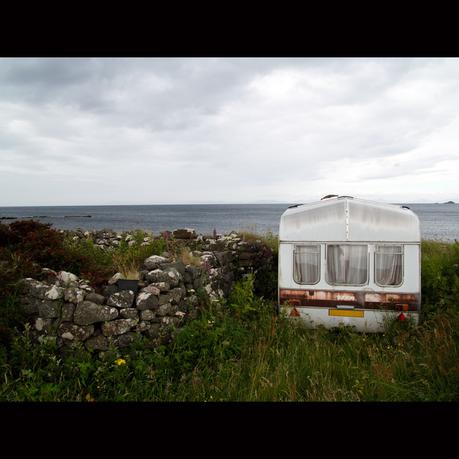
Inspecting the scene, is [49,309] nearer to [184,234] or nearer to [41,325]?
[41,325]

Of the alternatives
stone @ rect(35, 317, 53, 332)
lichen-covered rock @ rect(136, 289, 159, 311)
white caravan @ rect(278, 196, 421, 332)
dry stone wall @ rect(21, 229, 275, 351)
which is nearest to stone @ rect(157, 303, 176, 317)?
dry stone wall @ rect(21, 229, 275, 351)

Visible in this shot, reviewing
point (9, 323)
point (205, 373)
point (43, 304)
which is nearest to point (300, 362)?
point (205, 373)

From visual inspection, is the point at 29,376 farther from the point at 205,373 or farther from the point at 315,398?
the point at 315,398

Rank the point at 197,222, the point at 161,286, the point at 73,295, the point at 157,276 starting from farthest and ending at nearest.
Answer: the point at 197,222 → the point at 157,276 → the point at 161,286 → the point at 73,295

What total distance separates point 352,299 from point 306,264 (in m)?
1.17

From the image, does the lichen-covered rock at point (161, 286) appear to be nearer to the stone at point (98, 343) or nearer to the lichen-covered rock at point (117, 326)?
the lichen-covered rock at point (117, 326)

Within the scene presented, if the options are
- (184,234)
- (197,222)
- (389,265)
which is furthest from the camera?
(197,222)

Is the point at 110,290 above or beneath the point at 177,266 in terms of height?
beneath

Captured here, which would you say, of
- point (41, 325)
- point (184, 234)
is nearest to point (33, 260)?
point (41, 325)

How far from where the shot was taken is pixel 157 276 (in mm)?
5832

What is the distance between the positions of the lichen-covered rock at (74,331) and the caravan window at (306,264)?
168 inches

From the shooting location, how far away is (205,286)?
22.7 feet

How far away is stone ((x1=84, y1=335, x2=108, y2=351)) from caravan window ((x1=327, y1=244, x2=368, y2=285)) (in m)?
4.52
